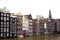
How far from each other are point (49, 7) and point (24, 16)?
1.30 feet

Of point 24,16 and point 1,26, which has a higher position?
point 24,16

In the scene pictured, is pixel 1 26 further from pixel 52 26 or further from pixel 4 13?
pixel 52 26

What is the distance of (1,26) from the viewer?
1.77 meters

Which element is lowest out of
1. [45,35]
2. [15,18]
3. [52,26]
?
[45,35]

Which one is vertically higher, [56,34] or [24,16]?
[24,16]

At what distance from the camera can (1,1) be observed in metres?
1.79

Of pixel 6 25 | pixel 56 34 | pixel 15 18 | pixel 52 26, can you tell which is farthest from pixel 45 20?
pixel 6 25

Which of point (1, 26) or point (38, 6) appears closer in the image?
point (1, 26)

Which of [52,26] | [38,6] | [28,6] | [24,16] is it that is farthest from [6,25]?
[52,26]

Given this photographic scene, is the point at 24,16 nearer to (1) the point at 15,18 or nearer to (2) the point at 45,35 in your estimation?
(1) the point at 15,18

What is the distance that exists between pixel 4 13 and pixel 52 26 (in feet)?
2.34

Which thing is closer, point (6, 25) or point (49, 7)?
point (6, 25)

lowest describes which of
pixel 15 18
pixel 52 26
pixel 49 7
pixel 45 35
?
pixel 45 35

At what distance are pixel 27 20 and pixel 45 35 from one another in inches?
13.5
